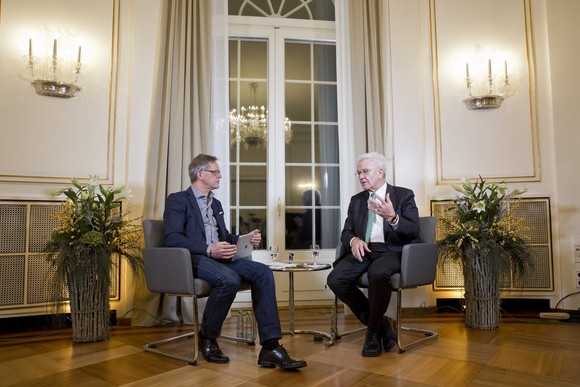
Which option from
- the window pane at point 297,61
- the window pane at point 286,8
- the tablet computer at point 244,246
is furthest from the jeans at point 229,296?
the window pane at point 286,8

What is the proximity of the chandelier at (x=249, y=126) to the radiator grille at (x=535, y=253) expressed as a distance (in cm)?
175

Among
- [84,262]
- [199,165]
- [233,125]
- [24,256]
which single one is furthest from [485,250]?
[24,256]

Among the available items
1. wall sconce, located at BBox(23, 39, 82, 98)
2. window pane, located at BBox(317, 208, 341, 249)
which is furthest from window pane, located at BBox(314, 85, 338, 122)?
wall sconce, located at BBox(23, 39, 82, 98)

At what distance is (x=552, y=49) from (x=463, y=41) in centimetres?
74

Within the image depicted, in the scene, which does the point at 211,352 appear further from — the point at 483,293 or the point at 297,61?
the point at 297,61

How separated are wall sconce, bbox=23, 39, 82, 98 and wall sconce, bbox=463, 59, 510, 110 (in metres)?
3.28

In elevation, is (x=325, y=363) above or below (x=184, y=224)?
below

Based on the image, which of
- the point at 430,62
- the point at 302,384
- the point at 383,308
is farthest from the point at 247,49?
the point at 302,384

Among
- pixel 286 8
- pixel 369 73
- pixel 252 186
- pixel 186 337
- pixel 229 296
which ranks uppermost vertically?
pixel 286 8

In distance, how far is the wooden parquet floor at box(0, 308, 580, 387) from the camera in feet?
6.92

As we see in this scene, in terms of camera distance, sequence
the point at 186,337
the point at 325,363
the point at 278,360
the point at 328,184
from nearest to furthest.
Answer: the point at 278,360, the point at 325,363, the point at 186,337, the point at 328,184

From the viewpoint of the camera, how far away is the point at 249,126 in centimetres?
419

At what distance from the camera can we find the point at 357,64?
3969 mm

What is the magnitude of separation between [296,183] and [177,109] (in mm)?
1269
